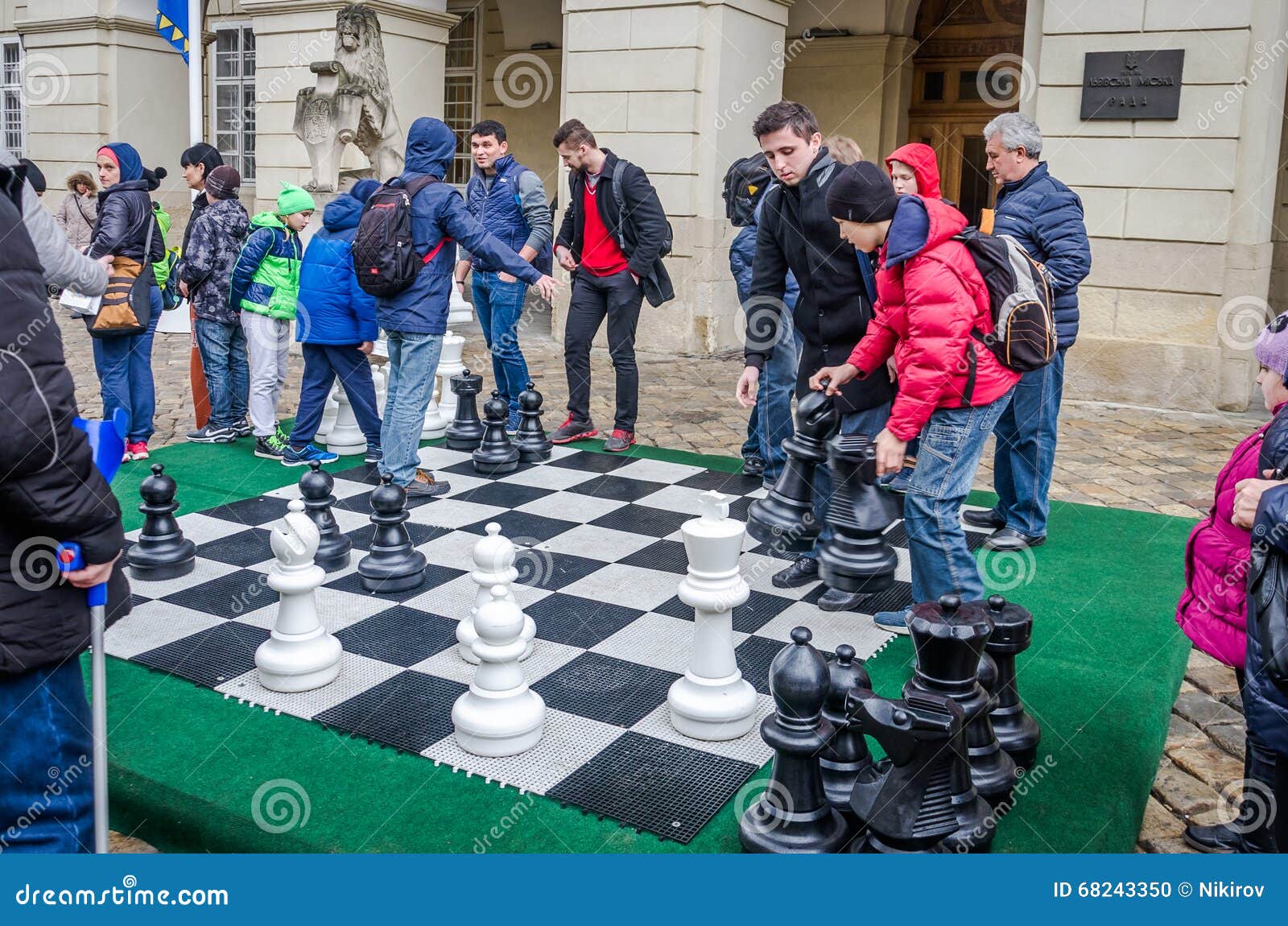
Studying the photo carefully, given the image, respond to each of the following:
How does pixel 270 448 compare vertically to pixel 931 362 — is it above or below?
→ below

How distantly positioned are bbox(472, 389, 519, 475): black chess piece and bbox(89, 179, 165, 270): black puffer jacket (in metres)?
Answer: 1.94

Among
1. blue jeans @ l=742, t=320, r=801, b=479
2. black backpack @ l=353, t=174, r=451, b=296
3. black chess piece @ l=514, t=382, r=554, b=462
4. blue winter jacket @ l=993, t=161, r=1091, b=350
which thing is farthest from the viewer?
black chess piece @ l=514, t=382, r=554, b=462

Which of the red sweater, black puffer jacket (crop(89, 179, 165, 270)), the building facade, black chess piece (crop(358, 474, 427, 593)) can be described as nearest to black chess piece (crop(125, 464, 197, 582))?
black chess piece (crop(358, 474, 427, 593))

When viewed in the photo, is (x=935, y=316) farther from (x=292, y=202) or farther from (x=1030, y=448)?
(x=292, y=202)

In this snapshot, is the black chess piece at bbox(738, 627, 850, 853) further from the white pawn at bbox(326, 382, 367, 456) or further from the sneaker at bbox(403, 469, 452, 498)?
the white pawn at bbox(326, 382, 367, 456)

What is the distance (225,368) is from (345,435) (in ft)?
2.75

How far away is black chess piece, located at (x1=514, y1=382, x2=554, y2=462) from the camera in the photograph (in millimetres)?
6008

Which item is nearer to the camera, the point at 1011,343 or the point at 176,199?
the point at 1011,343

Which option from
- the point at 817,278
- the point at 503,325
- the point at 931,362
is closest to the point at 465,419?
the point at 503,325

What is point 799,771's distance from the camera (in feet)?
7.89

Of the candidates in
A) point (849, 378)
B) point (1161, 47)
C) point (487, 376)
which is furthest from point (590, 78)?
point (849, 378)

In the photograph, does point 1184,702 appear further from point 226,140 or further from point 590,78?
point 226,140

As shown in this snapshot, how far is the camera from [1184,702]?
11.6ft

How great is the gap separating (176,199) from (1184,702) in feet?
54.4
